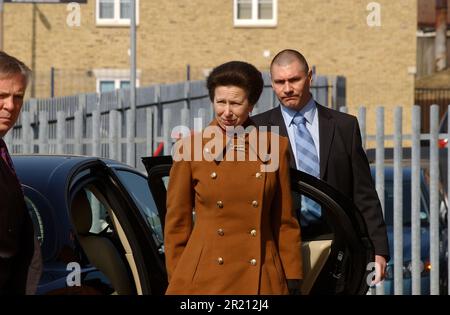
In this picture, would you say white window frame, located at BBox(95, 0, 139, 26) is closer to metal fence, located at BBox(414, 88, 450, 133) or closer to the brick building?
the brick building

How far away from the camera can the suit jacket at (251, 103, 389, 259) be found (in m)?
6.18

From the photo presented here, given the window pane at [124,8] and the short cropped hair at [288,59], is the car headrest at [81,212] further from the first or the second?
the window pane at [124,8]

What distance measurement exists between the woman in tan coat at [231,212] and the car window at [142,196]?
117cm

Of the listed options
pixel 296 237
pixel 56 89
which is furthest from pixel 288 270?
pixel 56 89

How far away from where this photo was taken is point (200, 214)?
5.30 m

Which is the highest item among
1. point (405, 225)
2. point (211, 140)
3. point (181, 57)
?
point (181, 57)

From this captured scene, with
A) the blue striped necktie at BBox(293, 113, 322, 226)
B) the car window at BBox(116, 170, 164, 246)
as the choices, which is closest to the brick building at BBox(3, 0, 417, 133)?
the car window at BBox(116, 170, 164, 246)

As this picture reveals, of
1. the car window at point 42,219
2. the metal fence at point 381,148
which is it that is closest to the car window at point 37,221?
the car window at point 42,219

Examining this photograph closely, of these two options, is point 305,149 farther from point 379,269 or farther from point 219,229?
point 219,229

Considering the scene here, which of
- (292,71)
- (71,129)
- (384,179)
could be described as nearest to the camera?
(292,71)

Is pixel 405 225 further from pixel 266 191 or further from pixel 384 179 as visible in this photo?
pixel 266 191

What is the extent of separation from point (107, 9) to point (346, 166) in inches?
1166

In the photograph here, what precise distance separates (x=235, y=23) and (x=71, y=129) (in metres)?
18.6

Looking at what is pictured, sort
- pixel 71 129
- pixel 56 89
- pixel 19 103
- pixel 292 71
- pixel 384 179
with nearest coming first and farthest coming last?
pixel 19 103
pixel 292 71
pixel 384 179
pixel 71 129
pixel 56 89
